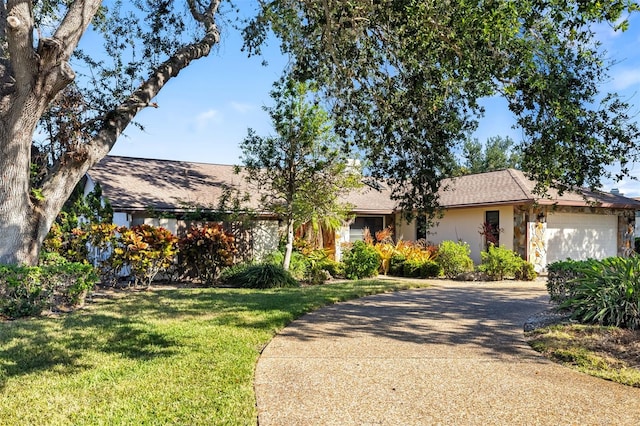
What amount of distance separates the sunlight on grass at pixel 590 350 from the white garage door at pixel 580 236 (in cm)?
1225

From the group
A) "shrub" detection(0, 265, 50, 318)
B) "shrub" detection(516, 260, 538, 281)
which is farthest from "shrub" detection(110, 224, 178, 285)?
"shrub" detection(516, 260, 538, 281)

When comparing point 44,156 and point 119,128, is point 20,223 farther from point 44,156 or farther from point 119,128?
point 44,156

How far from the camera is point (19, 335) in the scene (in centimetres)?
629

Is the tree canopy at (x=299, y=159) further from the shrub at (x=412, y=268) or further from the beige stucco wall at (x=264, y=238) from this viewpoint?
the shrub at (x=412, y=268)

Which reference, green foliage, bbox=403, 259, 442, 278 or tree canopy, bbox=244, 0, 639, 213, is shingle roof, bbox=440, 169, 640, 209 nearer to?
green foliage, bbox=403, 259, 442, 278

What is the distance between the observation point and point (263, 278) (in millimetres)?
12625

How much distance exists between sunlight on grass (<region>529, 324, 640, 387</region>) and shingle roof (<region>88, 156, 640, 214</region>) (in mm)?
7808

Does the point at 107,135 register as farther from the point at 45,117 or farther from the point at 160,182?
the point at 160,182

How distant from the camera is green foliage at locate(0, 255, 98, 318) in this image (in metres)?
7.52

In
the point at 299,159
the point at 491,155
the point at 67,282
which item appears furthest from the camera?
the point at 491,155

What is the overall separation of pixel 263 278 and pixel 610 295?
26.6 ft

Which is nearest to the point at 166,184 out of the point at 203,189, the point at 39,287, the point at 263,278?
the point at 203,189

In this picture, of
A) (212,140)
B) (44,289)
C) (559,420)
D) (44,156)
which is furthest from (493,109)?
(44,156)

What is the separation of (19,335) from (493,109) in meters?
9.11
